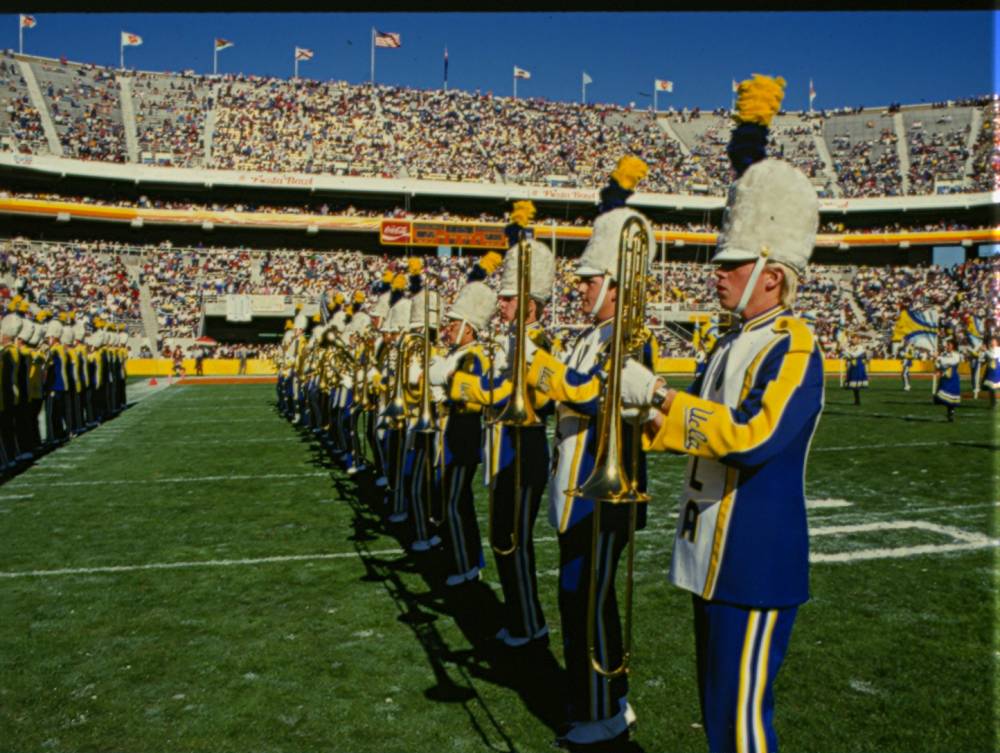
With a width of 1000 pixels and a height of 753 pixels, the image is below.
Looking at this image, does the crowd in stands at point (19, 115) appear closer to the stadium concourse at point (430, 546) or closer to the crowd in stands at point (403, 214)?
the crowd in stands at point (403, 214)

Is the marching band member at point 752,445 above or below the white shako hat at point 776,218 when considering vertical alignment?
below

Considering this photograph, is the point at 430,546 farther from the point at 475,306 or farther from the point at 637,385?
the point at 637,385

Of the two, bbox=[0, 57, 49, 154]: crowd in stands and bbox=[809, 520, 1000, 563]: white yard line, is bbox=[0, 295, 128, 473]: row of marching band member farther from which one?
bbox=[0, 57, 49, 154]: crowd in stands

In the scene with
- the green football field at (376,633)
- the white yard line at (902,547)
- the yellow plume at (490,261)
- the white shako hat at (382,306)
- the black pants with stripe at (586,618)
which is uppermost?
the yellow plume at (490,261)

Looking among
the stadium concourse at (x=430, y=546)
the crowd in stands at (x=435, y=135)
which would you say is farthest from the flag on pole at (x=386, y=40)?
the stadium concourse at (x=430, y=546)

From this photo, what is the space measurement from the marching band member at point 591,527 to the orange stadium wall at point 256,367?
34.1 metres

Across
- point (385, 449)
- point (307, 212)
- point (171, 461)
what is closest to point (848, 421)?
point (385, 449)

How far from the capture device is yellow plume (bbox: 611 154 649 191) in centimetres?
350

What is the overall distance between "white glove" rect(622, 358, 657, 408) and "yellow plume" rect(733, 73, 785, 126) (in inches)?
32.8

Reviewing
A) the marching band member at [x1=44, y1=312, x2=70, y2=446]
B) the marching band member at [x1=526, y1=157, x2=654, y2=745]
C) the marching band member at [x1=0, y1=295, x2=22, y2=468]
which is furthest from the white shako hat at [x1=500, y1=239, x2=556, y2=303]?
the marching band member at [x1=44, y1=312, x2=70, y2=446]

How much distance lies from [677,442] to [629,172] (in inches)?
59.6

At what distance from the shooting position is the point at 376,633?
16.1ft

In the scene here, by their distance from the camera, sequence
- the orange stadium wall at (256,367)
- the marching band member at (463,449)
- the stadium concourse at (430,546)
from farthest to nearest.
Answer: the orange stadium wall at (256,367), the marching band member at (463,449), the stadium concourse at (430,546)

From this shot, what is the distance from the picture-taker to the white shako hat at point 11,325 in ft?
40.9
